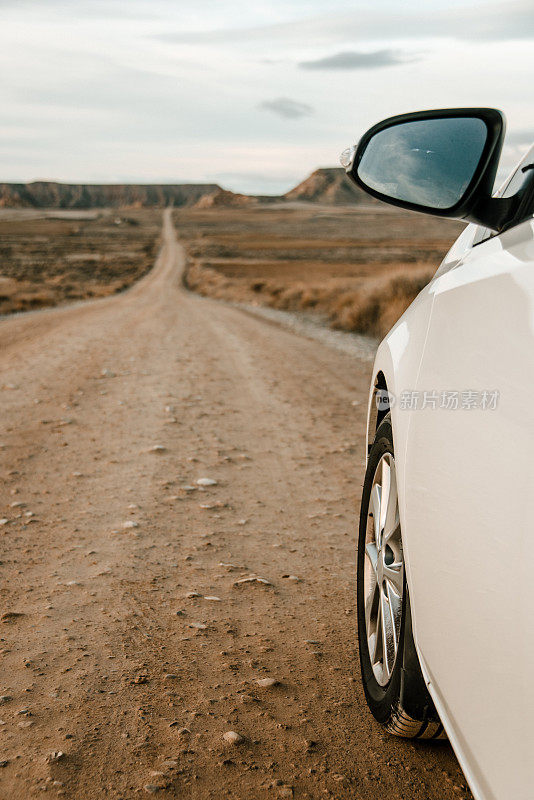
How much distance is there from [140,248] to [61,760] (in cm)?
7517

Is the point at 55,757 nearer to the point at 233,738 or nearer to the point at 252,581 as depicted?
the point at 233,738

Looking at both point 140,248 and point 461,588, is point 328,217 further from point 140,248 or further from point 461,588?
point 461,588

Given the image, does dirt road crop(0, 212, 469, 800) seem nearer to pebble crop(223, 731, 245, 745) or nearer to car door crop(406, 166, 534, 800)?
pebble crop(223, 731, 245, 745)

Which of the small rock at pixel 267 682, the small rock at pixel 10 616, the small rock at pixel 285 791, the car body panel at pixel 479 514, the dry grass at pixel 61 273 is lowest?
the dry grass at pixel 61 273

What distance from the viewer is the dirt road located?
228cm

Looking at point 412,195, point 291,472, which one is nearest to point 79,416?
point 291,472

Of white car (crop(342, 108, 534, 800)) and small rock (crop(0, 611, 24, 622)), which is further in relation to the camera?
small rock (crop(0, 611, 24, 622))

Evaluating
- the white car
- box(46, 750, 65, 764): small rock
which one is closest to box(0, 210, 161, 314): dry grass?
box(46, 750, 65, 764): small rock

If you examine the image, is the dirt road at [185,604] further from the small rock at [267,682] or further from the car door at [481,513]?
the car door at [481,513]

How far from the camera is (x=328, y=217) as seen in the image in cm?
15175

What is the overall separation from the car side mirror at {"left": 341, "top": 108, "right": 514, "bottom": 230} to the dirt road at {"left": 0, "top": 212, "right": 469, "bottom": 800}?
158cm

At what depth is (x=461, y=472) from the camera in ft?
4.90

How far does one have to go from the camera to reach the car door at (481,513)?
1172mm
